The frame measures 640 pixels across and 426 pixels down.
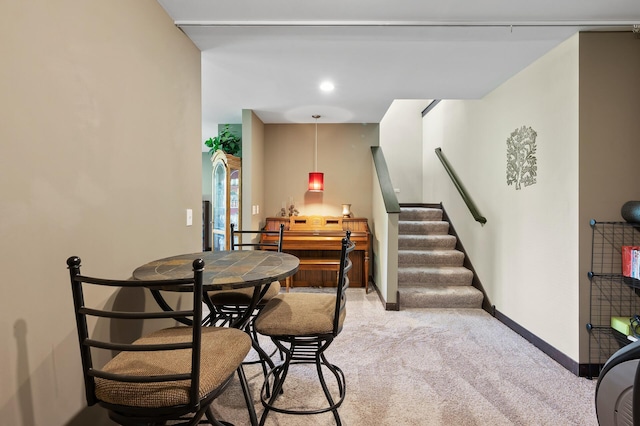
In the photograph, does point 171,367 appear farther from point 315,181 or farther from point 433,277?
point 315,181

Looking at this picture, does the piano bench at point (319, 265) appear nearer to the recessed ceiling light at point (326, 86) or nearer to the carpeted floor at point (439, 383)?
the carpeted floor at point (439, 383)

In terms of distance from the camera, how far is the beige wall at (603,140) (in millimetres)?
2379

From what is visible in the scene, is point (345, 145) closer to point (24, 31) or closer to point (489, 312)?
point (489, 312)

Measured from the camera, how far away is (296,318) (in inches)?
70.4

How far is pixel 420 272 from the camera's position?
418 centimetres

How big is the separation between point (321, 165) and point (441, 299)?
2.50 metres

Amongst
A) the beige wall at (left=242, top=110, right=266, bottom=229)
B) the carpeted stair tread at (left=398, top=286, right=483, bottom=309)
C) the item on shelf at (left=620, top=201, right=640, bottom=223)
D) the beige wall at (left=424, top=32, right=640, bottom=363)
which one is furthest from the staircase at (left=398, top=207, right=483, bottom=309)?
the beige wall at (left=242, top=110, right=266, bottom=229)

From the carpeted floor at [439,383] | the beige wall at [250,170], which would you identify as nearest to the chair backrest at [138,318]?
the carpeted floor at [439,383]

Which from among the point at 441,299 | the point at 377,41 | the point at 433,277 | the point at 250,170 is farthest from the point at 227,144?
the point at 441,299

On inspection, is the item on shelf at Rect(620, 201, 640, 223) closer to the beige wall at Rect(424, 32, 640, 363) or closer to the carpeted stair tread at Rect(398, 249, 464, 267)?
the beige wall at Rect(424, 32, 640, 363)

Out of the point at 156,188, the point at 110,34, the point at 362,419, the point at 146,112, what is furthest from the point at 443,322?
the point at 110,34

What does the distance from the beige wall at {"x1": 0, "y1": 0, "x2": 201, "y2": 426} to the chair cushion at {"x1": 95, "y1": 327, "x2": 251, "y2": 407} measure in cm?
33

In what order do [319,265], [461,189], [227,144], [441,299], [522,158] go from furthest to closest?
1. [227,144]
2. [319,265]
3. [461,189]
4. [441,299]
5. [522,158]

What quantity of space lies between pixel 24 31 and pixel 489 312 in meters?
4.11
